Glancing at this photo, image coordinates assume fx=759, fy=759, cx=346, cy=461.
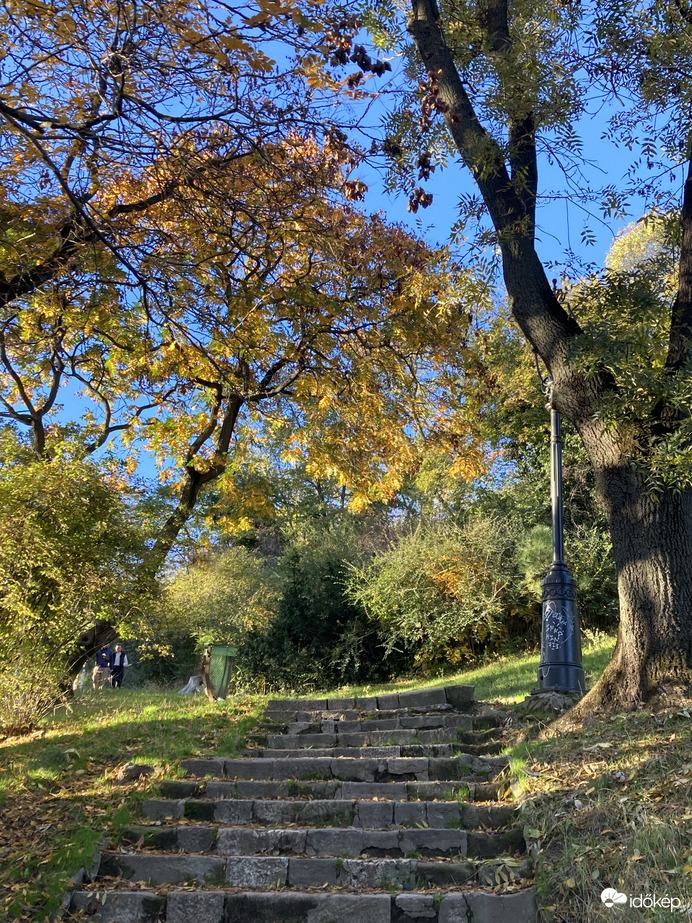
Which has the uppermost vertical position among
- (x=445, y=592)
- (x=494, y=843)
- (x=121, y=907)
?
(x=445, y=592)

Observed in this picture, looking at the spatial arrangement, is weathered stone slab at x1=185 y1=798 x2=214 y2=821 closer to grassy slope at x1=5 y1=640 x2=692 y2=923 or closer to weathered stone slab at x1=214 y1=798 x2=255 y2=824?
weathered stone slab at x1=214 y1=798 x2=255 y2=824

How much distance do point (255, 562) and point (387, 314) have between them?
1522 centimetres

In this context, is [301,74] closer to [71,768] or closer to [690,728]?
[690,728]

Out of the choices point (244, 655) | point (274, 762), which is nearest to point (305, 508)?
point (244, 655)

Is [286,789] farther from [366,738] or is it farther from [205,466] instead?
[205,466]

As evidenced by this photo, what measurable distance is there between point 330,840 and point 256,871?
2.03 ft

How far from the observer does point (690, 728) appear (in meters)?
5.50

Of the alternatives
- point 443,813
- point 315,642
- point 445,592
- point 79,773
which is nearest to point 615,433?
point 443,813

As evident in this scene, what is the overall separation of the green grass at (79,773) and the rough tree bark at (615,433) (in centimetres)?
393

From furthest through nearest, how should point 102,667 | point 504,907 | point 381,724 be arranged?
1. point 102,667
2. point 381,724
3. point 504,907

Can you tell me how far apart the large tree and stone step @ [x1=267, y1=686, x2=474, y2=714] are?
275 centimetres

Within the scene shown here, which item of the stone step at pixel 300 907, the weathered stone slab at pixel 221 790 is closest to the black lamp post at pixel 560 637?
the weathered stone slab at pixel 221 790

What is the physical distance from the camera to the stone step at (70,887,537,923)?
180 inches

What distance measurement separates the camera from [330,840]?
555cm
